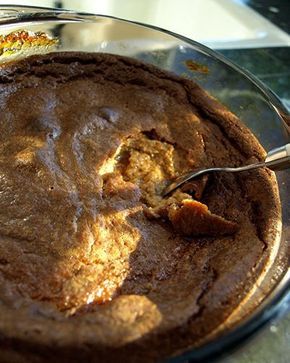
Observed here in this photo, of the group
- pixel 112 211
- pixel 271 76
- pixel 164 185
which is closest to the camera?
pixel 112 211

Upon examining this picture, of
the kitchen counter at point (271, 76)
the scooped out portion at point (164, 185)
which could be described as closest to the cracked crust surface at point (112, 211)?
the scooped out portion at point (164, 185)

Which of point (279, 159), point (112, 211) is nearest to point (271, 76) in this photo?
point (279, 159)

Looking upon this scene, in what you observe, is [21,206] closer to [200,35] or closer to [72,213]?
[72,213]

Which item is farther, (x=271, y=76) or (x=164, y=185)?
(x=271, y=76)

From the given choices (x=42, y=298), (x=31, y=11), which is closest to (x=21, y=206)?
(x=42, y=298)

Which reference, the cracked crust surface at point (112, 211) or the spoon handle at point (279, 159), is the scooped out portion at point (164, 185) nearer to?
the cracked crust surface at point (112, 211)

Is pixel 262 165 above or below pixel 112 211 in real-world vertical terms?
above

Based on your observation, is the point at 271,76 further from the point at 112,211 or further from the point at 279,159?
the point at 112,211
